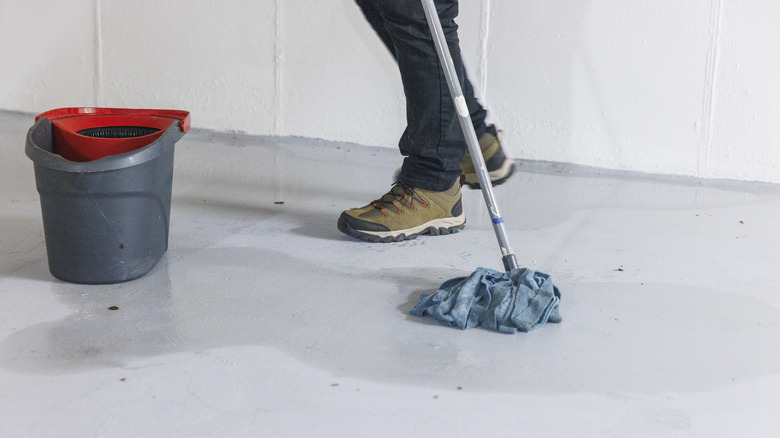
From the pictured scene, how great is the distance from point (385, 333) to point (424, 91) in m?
0.73

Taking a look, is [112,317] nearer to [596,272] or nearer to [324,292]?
[324,292]

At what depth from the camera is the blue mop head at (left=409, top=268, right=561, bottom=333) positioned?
1498 millimetres

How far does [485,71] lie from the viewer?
114 inches

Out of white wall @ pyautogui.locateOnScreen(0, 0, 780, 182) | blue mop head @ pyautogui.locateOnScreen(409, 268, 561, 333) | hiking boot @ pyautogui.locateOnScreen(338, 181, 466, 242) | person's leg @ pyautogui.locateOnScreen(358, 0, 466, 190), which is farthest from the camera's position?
white wall @ pyautogui.locateOnScreen(0, 0, 780, 182)

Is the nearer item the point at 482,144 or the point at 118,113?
the point at 118,113

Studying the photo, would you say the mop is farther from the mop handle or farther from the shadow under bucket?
the shadow under bucket

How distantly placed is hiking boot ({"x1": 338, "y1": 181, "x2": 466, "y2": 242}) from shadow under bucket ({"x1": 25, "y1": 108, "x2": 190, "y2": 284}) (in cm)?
50

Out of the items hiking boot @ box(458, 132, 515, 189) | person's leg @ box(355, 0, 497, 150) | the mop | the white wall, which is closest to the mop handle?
the mop

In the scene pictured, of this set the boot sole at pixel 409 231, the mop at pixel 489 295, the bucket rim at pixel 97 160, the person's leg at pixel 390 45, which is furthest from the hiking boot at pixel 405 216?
the bucket rim at pixel 97 160

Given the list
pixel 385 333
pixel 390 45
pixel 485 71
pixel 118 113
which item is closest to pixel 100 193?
pixel 118 113

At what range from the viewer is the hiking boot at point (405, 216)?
2.04 metres

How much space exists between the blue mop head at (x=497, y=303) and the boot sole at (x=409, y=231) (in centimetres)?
46

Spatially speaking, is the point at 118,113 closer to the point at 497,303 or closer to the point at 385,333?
the point at 385,333

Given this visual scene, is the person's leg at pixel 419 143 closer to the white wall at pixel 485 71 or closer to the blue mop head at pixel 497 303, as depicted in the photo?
the blue mop head at pixel 497 303
